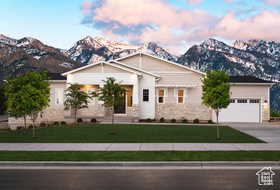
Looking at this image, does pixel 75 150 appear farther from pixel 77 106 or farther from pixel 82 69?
pixel 82 69

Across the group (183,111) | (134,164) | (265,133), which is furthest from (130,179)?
(183,111)

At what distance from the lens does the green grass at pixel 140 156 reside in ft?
41.0

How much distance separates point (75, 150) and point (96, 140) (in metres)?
3.67

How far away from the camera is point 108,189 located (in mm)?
8617

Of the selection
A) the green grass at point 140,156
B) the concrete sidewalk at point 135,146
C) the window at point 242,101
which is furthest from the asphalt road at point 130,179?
the window at point 242,101

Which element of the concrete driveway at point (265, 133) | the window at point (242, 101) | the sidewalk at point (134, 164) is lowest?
the sidewalk at point (134, 164)

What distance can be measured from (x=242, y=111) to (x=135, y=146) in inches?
797

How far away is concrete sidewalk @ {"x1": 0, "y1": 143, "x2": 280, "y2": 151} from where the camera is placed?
15.1 metres

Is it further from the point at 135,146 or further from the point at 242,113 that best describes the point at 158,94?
the point at 135,146

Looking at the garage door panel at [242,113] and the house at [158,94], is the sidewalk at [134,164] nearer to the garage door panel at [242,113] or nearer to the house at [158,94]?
the house at [158,94]

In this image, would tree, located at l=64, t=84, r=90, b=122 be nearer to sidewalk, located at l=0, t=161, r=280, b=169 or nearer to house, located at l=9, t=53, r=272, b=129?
house, located at l=9, t=53, r=272, b=129

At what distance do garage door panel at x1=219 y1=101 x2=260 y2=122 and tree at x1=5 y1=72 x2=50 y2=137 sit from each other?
19404mm

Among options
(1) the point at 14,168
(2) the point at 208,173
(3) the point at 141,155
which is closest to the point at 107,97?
(3) the point at 141,155

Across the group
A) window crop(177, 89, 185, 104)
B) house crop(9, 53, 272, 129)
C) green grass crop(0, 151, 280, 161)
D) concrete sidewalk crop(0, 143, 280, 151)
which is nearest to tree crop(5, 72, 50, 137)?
concrete sidewalk crop(0, 143, 280, 151)
